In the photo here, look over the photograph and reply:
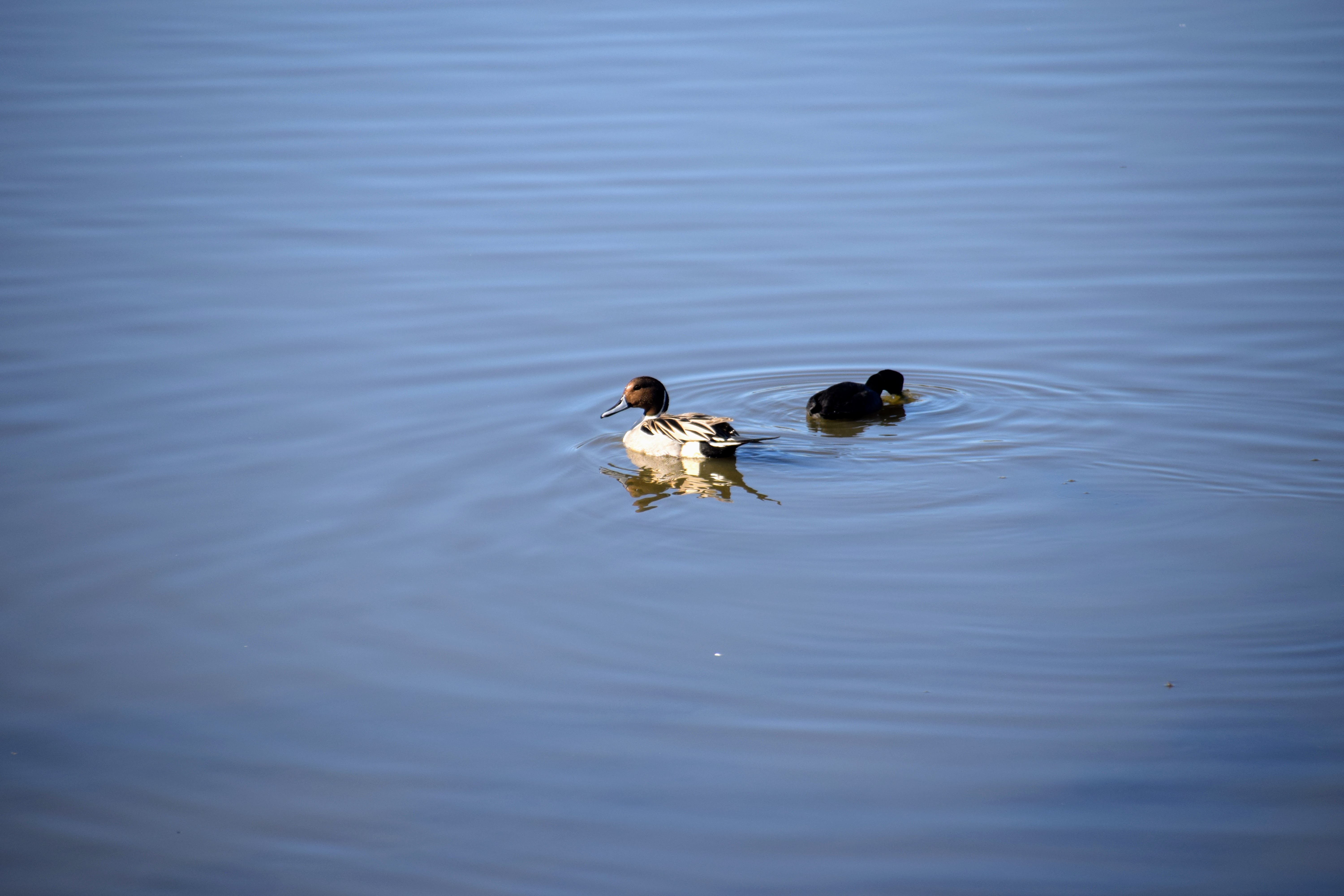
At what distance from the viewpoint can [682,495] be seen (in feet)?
25.1

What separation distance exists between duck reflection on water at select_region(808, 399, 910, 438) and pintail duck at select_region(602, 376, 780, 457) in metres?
0.28

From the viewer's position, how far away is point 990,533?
672 cm

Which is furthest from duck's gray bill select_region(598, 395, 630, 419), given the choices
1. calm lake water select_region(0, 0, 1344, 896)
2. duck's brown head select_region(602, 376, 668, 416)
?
calm lake water select_region(0, 0, 1344, 896)

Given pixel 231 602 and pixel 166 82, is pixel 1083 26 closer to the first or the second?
pixel 166 82

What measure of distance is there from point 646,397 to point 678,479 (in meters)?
0.67

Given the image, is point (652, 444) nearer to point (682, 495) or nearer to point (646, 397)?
point (646, 397)

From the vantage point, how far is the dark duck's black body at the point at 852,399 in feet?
26.9

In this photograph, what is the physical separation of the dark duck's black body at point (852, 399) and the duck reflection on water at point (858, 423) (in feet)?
0.07

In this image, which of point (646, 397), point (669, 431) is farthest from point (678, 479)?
point (646, 397)

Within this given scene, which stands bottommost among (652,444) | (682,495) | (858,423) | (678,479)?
(682,495)

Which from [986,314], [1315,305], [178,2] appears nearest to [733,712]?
[986,314]

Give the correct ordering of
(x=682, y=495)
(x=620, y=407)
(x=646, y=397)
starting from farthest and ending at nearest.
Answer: (x=620, y=407)
(x=646, y=397)
(x=682, y=495)

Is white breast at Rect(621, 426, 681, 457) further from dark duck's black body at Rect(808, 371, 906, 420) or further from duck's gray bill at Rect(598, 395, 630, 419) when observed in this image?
dark duck's black body at Rect(808, 371, 906, 420)

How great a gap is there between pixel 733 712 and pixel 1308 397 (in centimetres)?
499
